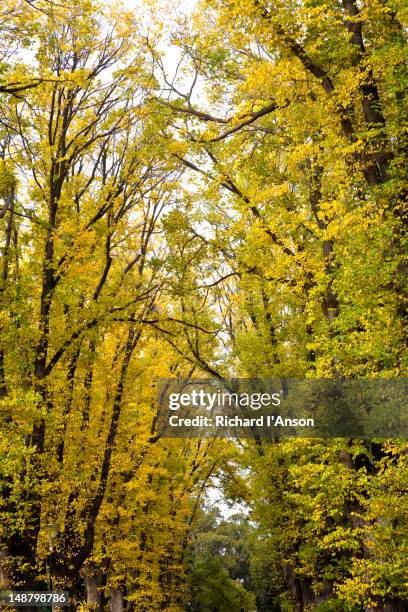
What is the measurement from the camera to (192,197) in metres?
19.6

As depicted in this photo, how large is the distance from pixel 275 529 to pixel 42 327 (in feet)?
42.0

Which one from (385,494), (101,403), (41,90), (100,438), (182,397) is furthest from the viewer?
(182,397)

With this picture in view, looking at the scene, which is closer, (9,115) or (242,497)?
(9,115)

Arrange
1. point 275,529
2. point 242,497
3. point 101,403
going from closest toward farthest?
point 101,403, point 275,529, point 242,497

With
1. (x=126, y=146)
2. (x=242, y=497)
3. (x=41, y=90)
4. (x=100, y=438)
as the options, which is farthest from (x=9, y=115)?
(x=242, y=497)

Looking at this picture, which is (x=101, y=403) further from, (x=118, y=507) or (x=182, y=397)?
(x=182, y=397)

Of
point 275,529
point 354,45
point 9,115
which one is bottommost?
point 275,529

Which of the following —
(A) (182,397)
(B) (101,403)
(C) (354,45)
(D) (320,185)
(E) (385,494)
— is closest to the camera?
(C) (354,45)

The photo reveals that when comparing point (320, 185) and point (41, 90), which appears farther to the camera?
point (320, 185)

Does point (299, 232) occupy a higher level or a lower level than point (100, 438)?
higher

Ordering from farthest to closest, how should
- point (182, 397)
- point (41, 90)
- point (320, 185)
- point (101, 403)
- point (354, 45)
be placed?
point (182, 397) < point (101, 403) < point (320, 185) < point (41, 90) < point (354, 45)

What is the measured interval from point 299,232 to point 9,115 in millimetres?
8148

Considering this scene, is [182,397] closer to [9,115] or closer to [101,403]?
[101,403]

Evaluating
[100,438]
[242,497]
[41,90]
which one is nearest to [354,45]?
[41,90]
